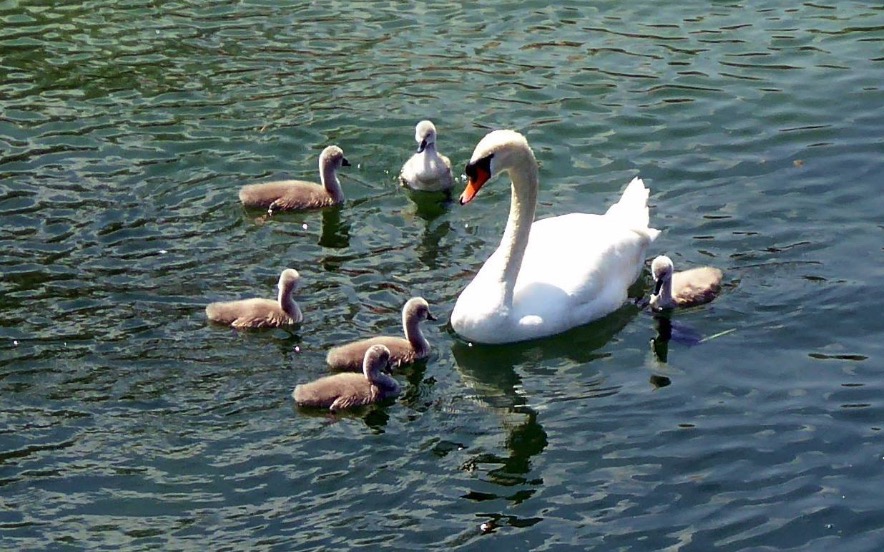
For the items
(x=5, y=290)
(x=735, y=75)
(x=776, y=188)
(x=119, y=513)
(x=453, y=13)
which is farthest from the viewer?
(x=453, y=13)

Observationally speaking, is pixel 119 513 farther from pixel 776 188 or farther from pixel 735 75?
pixel 735 75

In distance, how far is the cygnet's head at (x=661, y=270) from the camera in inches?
457

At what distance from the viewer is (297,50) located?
16375 mm

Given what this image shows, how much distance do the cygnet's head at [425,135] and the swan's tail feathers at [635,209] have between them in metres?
1.75

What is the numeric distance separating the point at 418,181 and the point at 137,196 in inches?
95.0

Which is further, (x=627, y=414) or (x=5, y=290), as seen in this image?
(x=5, y=290)

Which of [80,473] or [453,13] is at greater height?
[453,13]

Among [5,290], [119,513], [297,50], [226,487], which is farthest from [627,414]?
[297,50]

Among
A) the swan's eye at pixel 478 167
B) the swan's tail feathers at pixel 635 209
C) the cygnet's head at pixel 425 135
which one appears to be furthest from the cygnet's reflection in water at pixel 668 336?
the cygnet's head at pixel 425 135

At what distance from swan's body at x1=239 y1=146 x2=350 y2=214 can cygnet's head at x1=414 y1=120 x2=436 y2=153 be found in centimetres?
65

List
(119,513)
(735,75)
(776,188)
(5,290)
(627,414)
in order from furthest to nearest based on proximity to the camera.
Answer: (735,75), (776,188), (5,290), (627,414), (119,513)

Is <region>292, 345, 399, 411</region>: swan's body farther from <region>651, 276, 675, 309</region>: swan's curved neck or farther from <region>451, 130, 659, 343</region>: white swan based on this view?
<region>651, 276, 675, 309</region>: swan's curved neck

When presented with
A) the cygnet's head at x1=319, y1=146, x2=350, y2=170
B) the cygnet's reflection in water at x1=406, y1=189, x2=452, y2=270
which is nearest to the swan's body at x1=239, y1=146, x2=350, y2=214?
the cygnet's head at x1=319, y1=146, x2=350, y2=170

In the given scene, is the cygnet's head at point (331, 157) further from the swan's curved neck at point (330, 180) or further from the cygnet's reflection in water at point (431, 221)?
the cygnet's reflection in water at point (431, 221)
